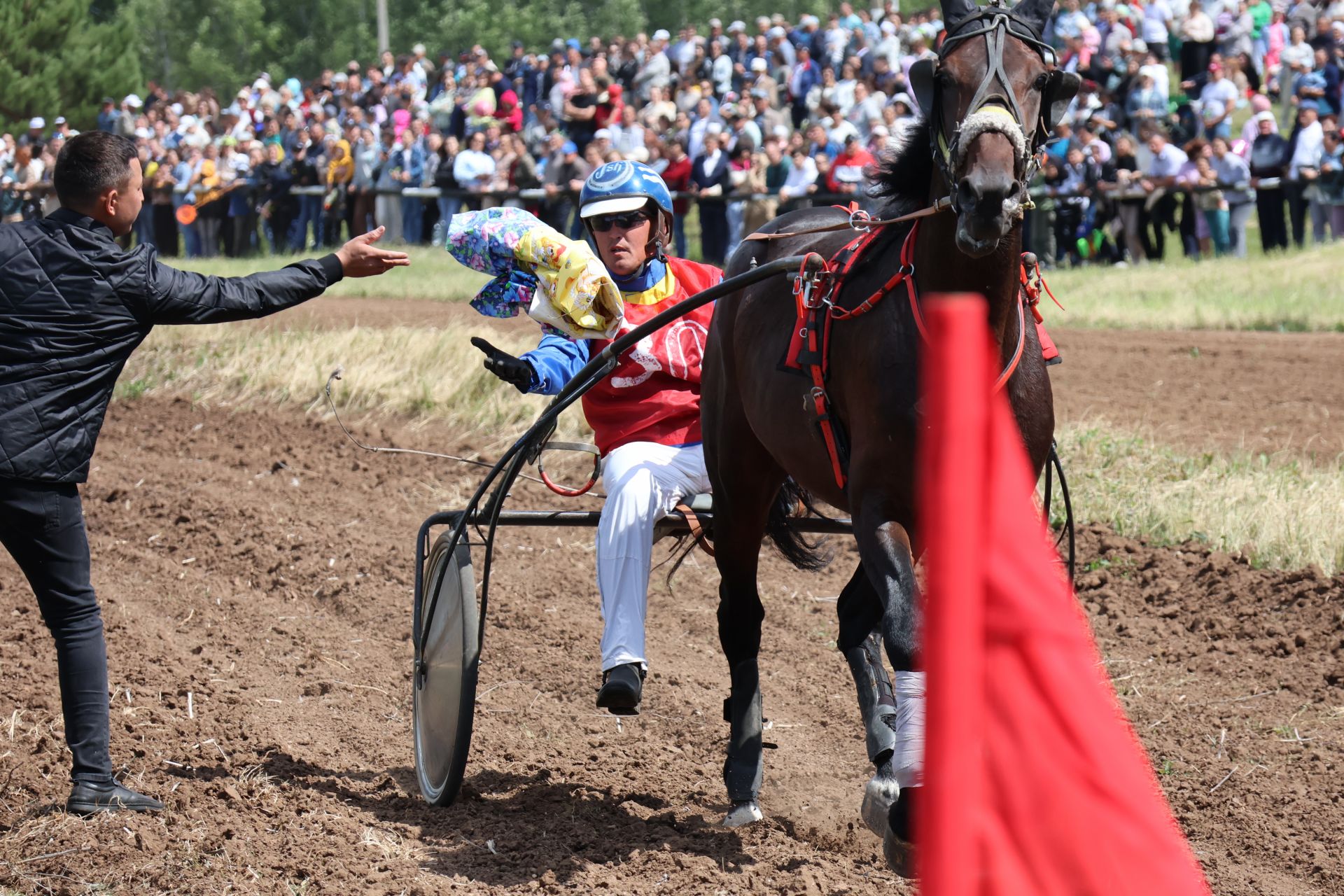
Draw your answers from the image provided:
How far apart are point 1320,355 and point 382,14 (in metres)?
29.8

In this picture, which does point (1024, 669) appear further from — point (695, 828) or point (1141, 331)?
point (1141, 331)

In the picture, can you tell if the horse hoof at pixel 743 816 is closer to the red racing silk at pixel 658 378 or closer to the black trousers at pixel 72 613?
the red racing silk at pixel 658 378

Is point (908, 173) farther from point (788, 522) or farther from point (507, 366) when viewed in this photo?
point (788, 522)

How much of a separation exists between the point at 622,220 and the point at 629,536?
1071 millimetres

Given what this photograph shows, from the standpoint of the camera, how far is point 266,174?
23312 millimetres

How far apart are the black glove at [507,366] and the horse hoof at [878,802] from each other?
1595mm

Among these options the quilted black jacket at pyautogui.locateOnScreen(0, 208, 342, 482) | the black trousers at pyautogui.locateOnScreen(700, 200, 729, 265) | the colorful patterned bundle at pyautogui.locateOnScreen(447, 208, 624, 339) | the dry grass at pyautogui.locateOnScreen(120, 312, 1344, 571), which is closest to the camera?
the quilted black jacket at pyautogui.locateOnScreen(0, 208, 342, 482)

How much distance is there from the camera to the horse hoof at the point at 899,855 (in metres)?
3.50

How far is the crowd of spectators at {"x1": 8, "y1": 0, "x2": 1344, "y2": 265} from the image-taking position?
15.9 meters

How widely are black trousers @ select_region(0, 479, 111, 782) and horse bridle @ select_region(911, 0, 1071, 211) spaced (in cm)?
257

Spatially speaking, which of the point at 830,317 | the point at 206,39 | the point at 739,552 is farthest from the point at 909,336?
the point at 206,39

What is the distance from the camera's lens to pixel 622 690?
4.35m

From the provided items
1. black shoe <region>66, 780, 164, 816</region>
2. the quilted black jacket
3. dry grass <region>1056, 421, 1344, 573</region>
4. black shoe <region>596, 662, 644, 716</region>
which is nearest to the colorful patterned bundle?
the quilted black jacket

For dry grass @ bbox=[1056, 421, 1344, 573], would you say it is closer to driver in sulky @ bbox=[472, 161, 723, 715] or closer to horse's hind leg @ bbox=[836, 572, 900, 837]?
horse's hind leg @ bbox=[836, 572, 900, 837]
